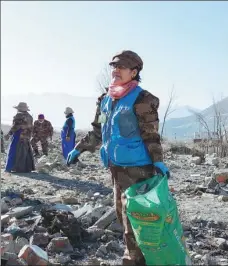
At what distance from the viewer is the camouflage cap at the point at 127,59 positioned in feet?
9.89

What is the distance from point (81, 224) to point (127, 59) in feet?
5.83

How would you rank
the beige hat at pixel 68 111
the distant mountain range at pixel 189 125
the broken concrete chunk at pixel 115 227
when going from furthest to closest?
the distant mountain range at pixel 189 125 → the beige hat at pixel 68 111 → the broken concrete chunk at pixel 115 227

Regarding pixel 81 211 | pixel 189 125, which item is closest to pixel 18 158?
pixel 81 211

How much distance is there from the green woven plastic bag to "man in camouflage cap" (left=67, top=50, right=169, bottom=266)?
199mm

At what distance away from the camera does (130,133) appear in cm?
296

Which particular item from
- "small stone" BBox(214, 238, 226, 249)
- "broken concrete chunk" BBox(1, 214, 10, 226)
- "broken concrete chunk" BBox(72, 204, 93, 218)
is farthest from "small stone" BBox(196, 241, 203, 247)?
"broken concrete chunk" BBox(1, 214, 10, 226)

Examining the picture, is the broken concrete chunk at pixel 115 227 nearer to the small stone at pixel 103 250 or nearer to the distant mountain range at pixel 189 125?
the small stone at pixel 103 250

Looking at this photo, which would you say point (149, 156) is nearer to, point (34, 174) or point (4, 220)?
point (4, 220)

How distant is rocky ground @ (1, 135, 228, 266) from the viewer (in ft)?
11.1

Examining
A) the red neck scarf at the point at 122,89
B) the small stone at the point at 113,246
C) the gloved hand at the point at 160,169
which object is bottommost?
the small stone at the point at 113,246

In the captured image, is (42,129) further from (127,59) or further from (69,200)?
(127,59)

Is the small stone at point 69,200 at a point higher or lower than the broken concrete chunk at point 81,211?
lower

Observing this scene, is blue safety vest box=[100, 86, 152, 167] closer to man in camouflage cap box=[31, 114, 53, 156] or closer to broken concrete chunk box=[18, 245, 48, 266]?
broken concrete chunk box=[18, 245, 48, 266]

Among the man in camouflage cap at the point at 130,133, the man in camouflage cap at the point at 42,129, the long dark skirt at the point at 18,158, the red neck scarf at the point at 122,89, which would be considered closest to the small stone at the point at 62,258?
the man in camouflage cap at the point at 130,133
